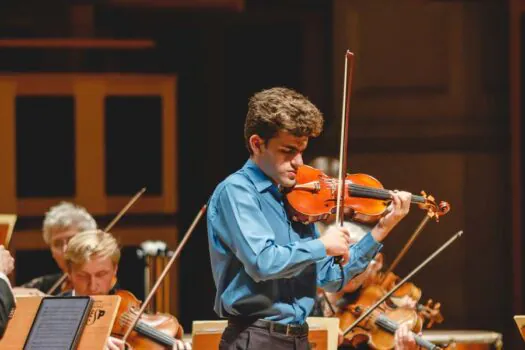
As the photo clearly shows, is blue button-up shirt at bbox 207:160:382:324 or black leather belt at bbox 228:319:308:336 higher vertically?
blue button-up shirt at bbox 207:160:382:324

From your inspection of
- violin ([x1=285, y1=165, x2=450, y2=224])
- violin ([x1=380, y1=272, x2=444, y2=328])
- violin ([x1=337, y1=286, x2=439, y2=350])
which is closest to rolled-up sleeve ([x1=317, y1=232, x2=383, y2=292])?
violin ([x1=285, y1=165, x2=450, y2=224])

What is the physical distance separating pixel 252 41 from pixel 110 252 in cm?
178

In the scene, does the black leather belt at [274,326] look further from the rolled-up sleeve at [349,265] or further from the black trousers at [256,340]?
→ the rolled-up sleeve at [349,265]

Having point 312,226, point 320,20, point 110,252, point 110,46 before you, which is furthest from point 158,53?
point 312,226

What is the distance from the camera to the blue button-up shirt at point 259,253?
289 centimetres

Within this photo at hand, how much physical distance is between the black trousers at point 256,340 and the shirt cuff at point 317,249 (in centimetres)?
26

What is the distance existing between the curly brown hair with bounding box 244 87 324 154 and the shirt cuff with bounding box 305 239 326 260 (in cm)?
32

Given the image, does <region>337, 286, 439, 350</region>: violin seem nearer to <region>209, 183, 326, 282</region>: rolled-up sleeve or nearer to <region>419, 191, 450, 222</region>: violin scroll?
<region>419, 191, 450, 222</region>: violin scroll

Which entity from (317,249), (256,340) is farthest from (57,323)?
(317,249)

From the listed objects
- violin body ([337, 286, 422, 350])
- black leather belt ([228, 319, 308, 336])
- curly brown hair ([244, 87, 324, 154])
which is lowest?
violin body ([337, 286, 422, 350])

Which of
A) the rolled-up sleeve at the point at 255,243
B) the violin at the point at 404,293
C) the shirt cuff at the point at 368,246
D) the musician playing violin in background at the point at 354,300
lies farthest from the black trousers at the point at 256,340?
the violin at the point at 404,293

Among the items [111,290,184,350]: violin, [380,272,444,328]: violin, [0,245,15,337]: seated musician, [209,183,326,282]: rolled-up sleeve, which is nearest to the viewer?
[209,183,326,282]: rolled-up sleeve

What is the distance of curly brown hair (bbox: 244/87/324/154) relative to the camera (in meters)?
3.04

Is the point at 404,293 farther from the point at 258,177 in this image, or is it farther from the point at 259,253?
the point at 259,253
